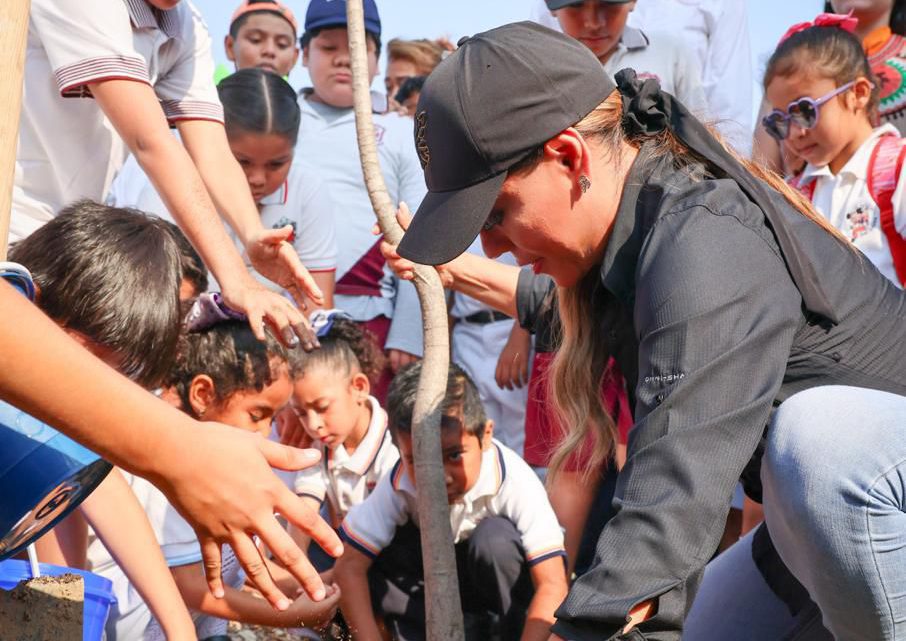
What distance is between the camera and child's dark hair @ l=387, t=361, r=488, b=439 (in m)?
3.64

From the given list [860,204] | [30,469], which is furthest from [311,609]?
[860,204]

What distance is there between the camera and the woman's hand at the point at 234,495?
5.23ft

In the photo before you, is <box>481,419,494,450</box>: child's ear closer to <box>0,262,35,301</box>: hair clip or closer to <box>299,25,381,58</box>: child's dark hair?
<box>0,262,35,301</box>: hair clip

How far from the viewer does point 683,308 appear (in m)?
1.94

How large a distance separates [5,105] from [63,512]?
2.35 ft

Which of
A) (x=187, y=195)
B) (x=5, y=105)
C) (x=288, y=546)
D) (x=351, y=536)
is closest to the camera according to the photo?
(x=288, y=546)

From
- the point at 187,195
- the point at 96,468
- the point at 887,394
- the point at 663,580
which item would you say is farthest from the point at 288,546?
the point at 187,195

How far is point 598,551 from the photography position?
1.93 metres

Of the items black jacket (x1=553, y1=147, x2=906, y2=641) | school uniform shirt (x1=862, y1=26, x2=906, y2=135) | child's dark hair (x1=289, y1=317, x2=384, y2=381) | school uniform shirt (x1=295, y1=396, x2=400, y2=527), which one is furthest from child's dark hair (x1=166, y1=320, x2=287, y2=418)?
school uniform shirt (x1=862, y1=26, x2=906, y2=135)

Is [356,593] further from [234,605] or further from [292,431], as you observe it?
[292,431]

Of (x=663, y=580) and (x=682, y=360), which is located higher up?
(x=682, y=360)

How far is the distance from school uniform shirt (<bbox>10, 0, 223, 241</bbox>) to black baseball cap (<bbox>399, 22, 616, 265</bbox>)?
1.20 m

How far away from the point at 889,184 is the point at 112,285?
2595 mm

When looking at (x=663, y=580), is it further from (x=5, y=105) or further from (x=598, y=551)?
(x=5, y=105)
